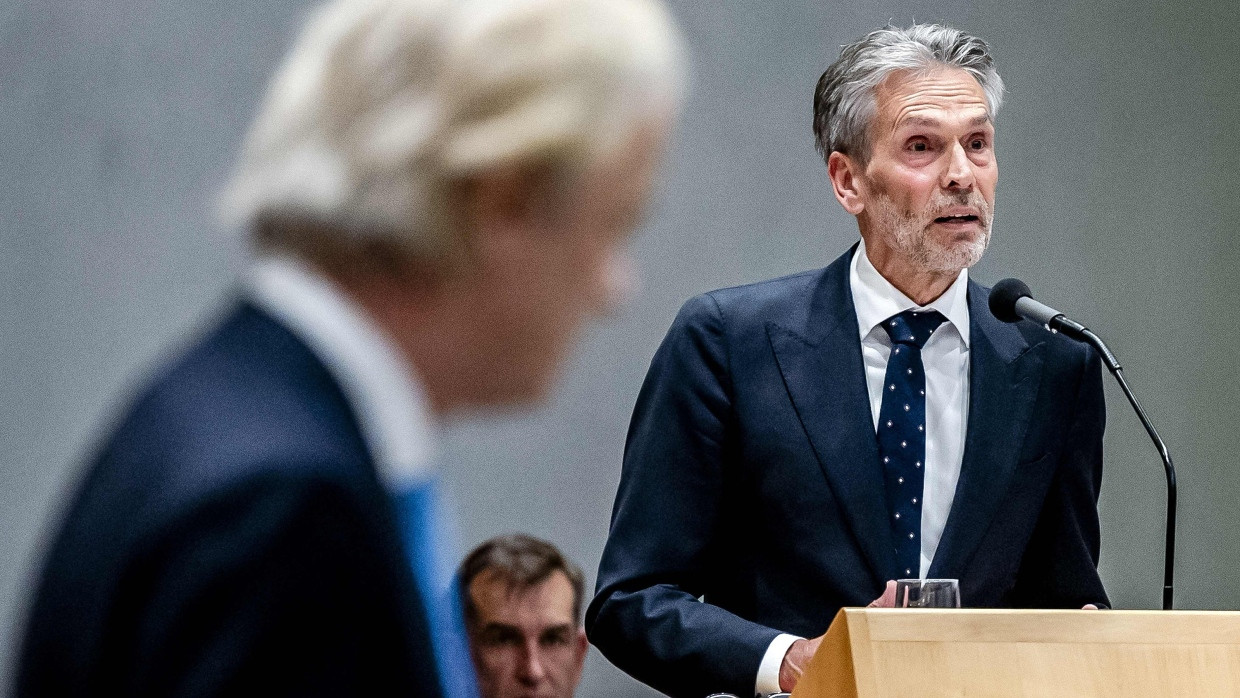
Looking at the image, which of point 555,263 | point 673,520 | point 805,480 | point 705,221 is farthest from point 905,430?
point 555,263

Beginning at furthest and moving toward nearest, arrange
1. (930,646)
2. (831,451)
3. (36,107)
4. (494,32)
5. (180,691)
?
(36,107) → (831,451) → (930,646) → (494,32) → (180,691)

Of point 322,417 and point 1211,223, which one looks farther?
point 1211,223

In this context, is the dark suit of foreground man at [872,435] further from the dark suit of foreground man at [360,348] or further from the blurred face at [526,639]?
the dark suit of foreground man at [360,348]

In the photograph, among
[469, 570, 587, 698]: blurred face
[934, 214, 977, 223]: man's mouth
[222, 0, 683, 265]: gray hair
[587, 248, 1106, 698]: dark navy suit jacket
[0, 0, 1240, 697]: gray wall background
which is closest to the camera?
[222, 0, 683, 265]: gray hair

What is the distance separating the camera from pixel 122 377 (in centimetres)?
364

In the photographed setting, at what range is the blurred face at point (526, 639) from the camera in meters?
3.32

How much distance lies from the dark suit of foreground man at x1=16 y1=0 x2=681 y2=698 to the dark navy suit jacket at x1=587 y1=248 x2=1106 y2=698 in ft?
5.16

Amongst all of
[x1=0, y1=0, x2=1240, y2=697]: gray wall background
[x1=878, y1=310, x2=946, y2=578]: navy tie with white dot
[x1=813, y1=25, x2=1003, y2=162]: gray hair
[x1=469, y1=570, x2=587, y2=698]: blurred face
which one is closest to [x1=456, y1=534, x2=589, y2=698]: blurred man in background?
[x1=469, y1=570, x2=587, y2=698]: blurred face

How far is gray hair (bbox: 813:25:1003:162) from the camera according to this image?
2803 mm

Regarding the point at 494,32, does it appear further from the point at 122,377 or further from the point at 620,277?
the point at 122,377

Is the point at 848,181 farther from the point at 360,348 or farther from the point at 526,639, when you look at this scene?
the point at 360,348

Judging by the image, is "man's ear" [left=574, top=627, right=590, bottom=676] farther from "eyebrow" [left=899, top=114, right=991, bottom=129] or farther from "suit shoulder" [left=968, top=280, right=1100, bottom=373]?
"eyebrow" [left=899, top=114, right=991, bottom=129]

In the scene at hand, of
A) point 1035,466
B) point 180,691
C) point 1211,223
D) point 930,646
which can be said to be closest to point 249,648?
point 180,691

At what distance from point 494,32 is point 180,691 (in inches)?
15.3
